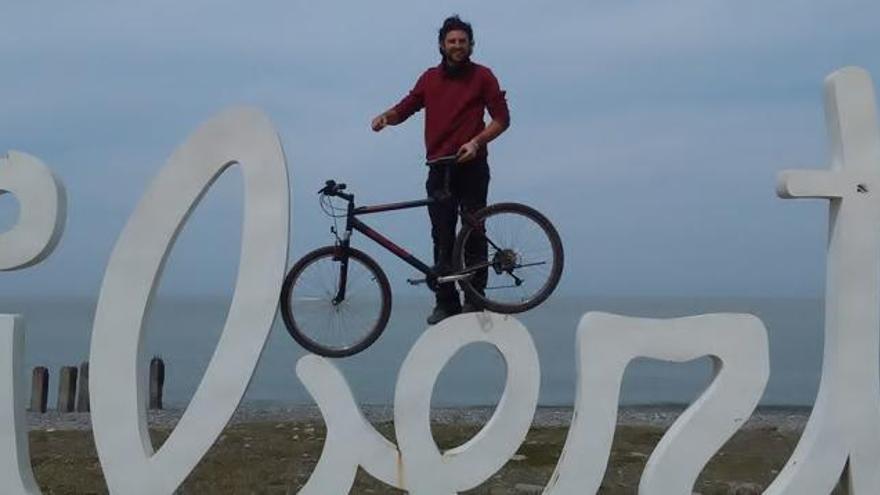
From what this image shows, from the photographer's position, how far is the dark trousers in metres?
7.43

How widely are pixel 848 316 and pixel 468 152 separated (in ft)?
8.72

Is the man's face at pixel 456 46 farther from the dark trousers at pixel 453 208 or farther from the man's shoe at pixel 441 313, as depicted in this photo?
the man's shoe at pixel 441 313

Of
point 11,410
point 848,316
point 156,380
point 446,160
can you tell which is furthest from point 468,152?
point 156,380

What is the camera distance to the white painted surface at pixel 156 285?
6.78m

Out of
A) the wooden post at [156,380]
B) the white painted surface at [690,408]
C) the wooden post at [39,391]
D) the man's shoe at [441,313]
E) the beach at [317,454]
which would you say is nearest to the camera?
the white painted surface at [690,408]

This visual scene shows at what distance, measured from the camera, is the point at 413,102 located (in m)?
7.81

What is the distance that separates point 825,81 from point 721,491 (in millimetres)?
6335

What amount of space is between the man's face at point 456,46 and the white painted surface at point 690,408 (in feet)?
6.64

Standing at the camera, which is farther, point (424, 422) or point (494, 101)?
point (494, 101)

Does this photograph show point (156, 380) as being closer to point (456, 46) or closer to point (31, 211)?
point (31, 211)

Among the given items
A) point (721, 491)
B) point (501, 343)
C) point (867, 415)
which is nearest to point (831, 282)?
point (867, 415)

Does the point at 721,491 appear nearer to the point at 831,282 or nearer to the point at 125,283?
the point at 831,282

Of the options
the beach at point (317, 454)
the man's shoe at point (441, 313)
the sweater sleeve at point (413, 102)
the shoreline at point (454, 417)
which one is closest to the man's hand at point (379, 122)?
the sweater sleeve at point (413, 102)

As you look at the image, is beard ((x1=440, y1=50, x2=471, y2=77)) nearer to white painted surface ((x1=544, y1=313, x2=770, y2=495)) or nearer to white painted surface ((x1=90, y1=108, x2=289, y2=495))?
white painted surface ((x1=90, y1=108, x2=289, y2=495))
